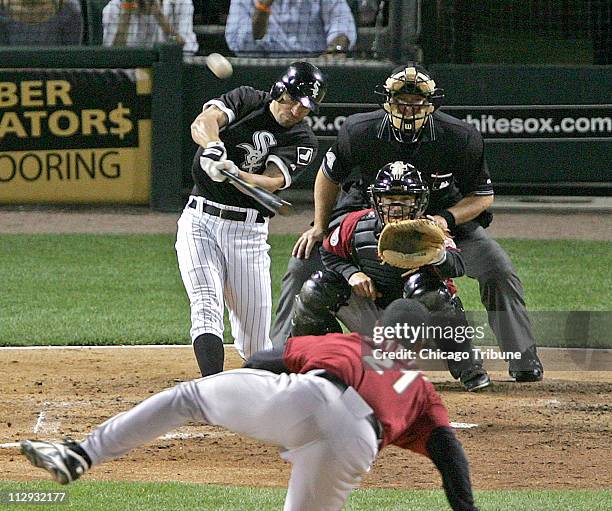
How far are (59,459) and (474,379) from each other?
3780 millimetres

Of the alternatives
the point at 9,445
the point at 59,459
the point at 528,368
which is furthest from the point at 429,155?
the point at 59,459

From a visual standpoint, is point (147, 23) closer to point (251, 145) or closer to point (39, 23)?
point (39, 23)

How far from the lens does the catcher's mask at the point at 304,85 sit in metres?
6.04

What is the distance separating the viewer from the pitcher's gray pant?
136 inches

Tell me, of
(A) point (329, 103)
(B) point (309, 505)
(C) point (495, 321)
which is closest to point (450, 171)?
(C) point (495, 321)

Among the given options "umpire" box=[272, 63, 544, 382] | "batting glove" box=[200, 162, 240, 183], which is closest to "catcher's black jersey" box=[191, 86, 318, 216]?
"umpire" box=[272, 63, 544, 382]

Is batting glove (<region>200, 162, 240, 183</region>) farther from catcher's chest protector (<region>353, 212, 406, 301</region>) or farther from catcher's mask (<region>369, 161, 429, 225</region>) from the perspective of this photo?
catcher's mask (<region>369, 161, 429, 225</region>)

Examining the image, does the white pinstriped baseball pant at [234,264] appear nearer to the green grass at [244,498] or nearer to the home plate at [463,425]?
the home plate at [463,425]

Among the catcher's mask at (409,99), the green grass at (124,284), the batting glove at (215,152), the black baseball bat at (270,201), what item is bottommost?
the green grass at (124,284)

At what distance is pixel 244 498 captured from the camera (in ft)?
15.6

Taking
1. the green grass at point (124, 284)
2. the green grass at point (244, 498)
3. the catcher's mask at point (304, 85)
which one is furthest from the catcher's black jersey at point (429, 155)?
the green grass at point (124, 284)

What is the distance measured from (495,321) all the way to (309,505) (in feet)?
11.5

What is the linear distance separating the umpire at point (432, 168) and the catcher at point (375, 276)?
57cm

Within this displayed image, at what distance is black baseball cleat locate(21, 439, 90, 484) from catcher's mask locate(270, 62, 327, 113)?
293 cm
